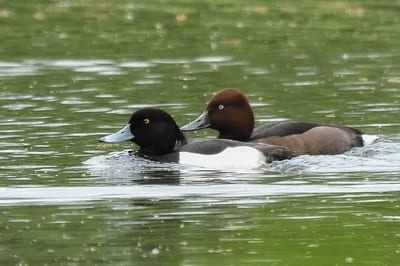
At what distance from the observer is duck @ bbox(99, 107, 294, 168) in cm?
1697

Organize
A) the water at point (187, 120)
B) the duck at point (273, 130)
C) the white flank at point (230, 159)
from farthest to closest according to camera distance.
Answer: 1. the duck at point (273, 130)
2. the white flank at point (230, 159)
3. the water at point (187, 120)

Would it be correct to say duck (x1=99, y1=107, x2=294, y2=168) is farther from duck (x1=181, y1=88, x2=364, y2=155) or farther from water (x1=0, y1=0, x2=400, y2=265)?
duck (x1=181, y1=88, x2=364, y2=155)

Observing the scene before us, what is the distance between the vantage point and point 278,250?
38.7 ft

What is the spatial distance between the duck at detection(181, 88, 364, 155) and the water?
46 cm

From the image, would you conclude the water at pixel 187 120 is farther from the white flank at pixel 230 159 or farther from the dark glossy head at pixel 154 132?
the dark glossy head at pixel 154 132

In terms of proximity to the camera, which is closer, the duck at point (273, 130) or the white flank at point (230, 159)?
the white flank at point (230, 159)

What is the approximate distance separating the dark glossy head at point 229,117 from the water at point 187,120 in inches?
47.7

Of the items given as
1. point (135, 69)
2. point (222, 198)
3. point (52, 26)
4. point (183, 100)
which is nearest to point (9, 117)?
point (183, 100)

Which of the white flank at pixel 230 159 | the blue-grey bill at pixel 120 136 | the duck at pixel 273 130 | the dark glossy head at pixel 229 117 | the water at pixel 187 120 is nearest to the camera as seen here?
the water at pixel 187 120

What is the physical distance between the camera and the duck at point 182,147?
16969mm

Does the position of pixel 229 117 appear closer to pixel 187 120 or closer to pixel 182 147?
pixel 182 147

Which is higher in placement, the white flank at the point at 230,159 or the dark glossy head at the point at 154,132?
the dark glossy head at the point at 154,132

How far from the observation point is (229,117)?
1823cm

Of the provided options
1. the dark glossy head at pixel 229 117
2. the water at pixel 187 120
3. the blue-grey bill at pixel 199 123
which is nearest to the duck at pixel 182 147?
the water at pixel 187 120
